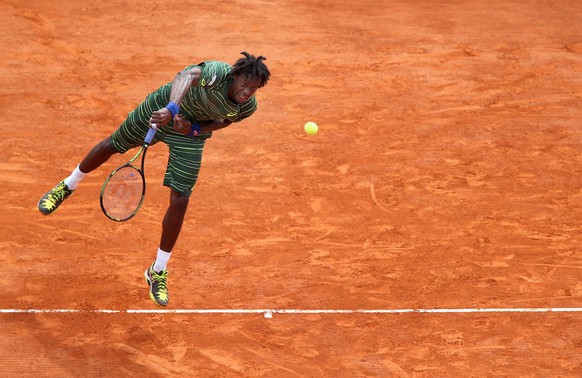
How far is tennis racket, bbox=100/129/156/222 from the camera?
886 cm

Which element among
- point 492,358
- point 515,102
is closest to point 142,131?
point 492,358

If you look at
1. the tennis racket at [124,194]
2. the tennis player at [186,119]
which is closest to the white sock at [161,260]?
the tennis player at [186,119]

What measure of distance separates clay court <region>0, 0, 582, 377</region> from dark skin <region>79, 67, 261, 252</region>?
3.44 ft

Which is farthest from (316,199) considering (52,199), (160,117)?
(160,117)

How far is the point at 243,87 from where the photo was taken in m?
8.59

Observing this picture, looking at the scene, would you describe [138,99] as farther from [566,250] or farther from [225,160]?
[566,250]

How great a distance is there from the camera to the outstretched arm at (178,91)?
8.21 metres

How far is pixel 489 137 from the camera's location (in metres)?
13.1

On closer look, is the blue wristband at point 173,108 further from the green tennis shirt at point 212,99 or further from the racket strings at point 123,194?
the racket strings at point 123,194

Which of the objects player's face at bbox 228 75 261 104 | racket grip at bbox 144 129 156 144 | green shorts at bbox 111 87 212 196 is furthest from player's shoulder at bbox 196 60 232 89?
racket grip at bbox 144 129 156 144

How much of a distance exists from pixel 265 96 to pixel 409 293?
4863mm

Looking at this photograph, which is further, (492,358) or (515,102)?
(515,102)

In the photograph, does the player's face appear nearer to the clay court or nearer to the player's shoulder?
the player's shoulder

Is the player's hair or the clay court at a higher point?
the player's hair
